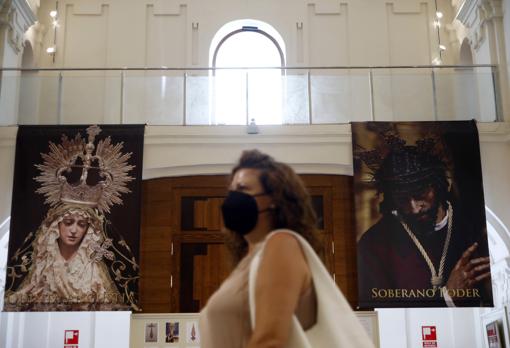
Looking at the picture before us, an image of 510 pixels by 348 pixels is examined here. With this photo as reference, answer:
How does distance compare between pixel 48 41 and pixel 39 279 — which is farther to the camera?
pixel 48 41

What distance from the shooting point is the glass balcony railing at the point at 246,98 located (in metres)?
11.9

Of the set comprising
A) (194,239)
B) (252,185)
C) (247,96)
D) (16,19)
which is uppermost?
(16,19)

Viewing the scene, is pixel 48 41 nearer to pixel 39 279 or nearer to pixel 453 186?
pixel 39 279

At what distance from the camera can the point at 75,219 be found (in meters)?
11.6

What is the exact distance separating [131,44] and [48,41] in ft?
5.69

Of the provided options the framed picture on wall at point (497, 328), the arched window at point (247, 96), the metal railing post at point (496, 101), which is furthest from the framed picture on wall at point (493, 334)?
the arched window at point (247, 96)

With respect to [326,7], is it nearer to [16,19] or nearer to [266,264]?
[16,19]

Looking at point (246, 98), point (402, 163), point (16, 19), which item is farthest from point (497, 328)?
point (16, 19)

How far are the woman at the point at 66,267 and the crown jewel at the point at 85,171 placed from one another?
0.62 feet

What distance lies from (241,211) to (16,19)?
40.9ft

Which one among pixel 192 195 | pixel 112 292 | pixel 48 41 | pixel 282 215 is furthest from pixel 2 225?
pixel 282 215

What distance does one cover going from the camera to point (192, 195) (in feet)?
40.8

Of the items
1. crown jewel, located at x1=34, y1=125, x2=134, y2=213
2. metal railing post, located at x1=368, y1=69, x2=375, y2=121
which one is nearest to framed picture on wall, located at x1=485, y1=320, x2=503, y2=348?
metal railing post, located at x1=368, y1=69, x2=375, y2=121

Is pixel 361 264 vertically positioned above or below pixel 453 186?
below
